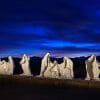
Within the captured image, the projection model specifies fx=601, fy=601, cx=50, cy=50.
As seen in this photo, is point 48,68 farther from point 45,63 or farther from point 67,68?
point 67,68

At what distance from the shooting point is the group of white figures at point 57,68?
41594 millimetres

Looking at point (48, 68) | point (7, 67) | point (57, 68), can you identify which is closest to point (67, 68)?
point (57, 68)

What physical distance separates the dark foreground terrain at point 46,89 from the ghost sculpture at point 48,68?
2719 mm

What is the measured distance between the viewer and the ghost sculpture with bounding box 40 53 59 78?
148 ft

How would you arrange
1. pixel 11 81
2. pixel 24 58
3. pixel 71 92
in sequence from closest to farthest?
1. pixel 71 92
2. pixel 11 81
3. pixel 24 58

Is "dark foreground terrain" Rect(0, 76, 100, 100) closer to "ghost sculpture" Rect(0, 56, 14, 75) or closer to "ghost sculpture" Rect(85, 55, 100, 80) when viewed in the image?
"ghost sculpture" Rect(85, 55, 100, 80)

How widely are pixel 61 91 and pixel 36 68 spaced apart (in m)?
16.1

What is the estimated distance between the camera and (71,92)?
3588cm

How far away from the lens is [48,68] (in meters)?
45.7

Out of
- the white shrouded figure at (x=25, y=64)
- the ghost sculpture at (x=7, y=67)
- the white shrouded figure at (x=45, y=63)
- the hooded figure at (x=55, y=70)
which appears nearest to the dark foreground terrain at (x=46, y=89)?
the white shrouded figure at (x=45, y=63)

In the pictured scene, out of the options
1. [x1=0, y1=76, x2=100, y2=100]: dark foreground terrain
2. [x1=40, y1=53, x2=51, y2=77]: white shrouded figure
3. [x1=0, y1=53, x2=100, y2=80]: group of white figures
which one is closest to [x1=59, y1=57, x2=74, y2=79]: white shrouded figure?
[x1=0, y1=53, x2=100, y2=80]: group of white figures

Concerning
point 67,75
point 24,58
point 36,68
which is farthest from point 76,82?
point 36,68

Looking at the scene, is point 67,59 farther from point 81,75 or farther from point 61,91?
point 61,91

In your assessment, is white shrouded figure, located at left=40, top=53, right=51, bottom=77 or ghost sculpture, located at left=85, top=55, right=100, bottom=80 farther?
white shrouded figure, located at left=40, top=53, right=51, bottom=77
